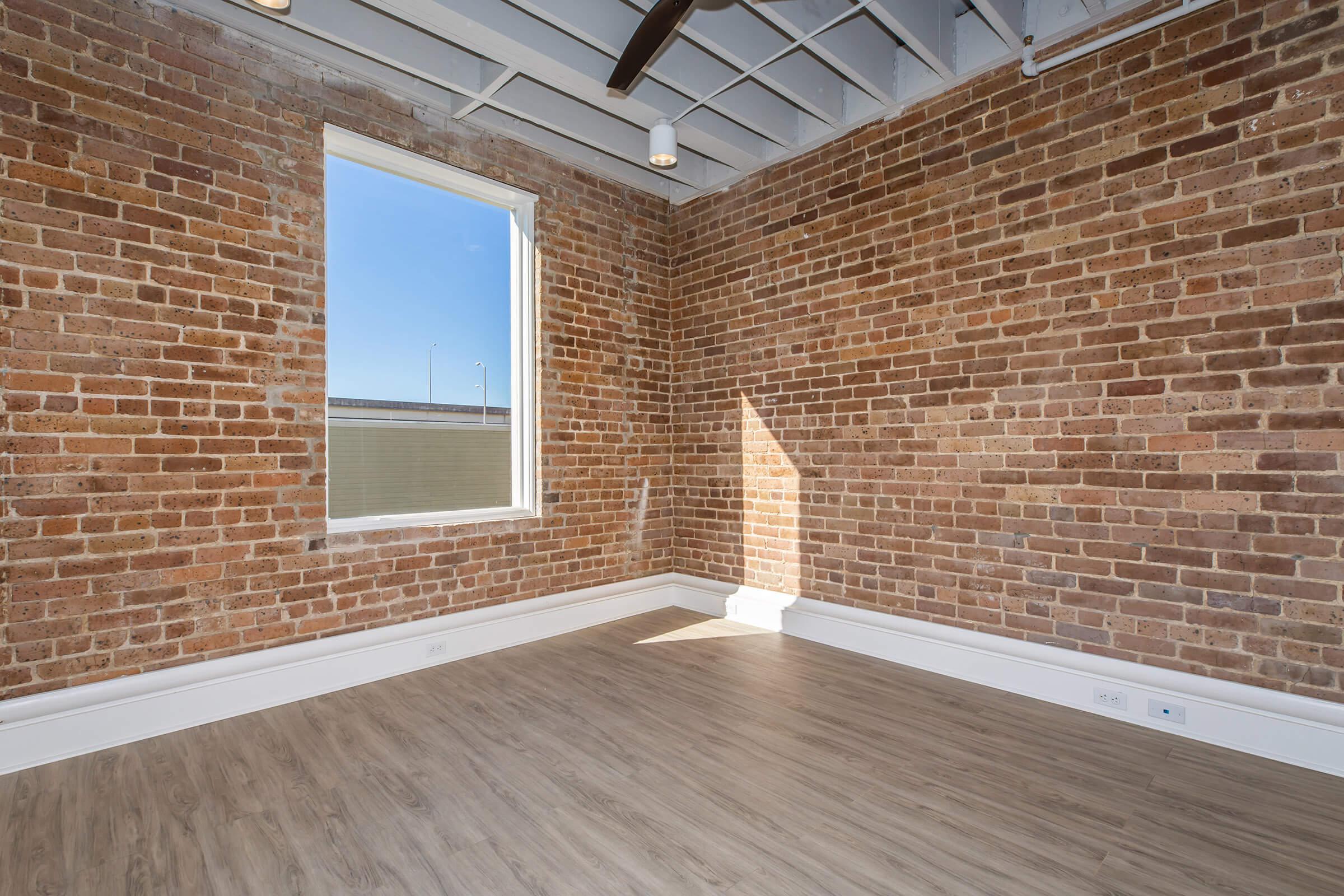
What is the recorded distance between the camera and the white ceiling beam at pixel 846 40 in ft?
10.1

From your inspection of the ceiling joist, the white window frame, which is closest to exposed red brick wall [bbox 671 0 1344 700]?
the ceiling joist

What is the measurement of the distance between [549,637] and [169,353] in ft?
9.08

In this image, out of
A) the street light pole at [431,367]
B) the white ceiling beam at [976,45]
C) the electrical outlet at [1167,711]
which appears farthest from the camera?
the street light pole at [431,367]

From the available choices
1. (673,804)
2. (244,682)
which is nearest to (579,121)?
(244,682)

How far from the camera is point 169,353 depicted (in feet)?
9.52

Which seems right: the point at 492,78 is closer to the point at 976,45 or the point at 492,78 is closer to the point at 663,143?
the point at 663,143

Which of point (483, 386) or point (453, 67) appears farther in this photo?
point (483, 386)

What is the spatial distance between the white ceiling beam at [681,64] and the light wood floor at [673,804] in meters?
3.53

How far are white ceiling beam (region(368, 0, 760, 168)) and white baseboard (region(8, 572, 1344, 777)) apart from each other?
130 inches

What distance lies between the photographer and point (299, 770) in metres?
2.51

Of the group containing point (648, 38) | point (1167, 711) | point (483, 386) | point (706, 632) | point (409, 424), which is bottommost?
point (706, 632)

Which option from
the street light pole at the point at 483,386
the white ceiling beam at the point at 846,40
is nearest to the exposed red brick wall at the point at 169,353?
the street light pole at the point at 483,386

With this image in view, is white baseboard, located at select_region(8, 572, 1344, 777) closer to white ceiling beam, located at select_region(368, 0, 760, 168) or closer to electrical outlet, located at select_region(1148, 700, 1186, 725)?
electrical outlet, located at select_region(1148, 700, 1186, 725)

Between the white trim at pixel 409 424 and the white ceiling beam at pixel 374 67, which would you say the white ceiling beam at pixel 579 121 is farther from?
the white trim at pixel 409 424
